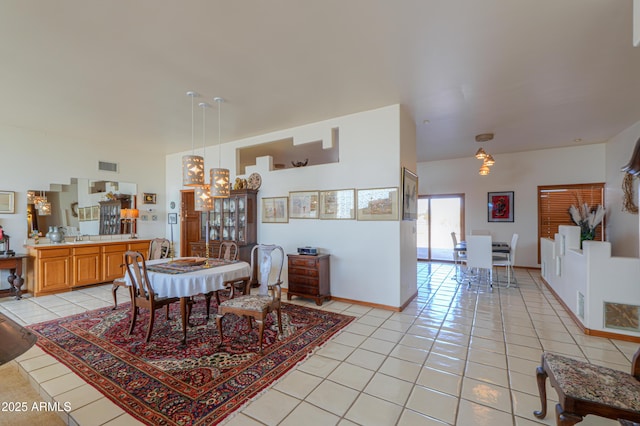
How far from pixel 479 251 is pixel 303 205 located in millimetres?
3295

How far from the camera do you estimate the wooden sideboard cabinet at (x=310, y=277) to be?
4223 millimetres

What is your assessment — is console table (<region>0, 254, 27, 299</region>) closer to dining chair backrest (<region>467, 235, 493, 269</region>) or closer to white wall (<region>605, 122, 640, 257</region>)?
dining chair backrest (<region>467, 235, 493, 269</region>)

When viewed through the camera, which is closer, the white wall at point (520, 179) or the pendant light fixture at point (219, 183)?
the pendant light fixture at point (219, 183)

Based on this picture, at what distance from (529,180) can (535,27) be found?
5.46m

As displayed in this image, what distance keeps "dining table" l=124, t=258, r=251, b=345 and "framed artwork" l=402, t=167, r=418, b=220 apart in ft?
7.86

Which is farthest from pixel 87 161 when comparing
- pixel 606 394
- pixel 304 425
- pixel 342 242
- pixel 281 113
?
pixel 606 394

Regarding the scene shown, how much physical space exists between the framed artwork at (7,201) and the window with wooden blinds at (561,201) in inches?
414

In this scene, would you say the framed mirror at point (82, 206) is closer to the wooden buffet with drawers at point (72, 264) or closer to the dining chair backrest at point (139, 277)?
the wooden buffet with drawers at point (72, 264)

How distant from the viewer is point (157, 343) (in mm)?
2906

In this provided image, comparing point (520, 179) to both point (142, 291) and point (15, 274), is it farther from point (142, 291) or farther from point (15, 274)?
point (15, 274)

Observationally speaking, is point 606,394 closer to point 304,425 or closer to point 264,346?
point 304,425

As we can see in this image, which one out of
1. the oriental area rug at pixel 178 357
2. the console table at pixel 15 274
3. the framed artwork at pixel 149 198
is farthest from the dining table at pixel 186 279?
the framed artwork at pixel 149 198

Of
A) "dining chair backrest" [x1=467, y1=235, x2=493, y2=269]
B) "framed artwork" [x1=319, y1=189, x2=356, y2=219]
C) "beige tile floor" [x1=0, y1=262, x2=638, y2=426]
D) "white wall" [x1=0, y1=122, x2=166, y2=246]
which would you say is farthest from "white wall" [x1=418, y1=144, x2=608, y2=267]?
"white wall" [x1=0, y1=122, x2=166, y2=246]

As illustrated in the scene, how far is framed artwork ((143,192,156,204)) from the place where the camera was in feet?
21.2
